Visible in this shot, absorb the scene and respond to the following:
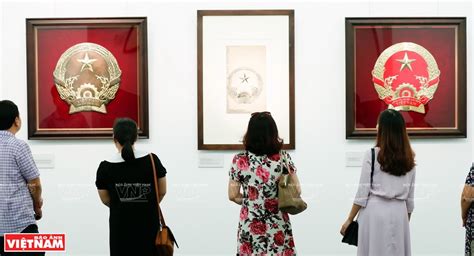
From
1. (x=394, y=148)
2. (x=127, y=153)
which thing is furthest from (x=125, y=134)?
(x=394, y=148)

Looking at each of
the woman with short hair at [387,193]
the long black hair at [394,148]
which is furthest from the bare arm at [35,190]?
the long black hair at [394,148]

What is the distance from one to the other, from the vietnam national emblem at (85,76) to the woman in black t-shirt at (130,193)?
5.10ft

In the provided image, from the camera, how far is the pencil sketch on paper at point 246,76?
16.2 feet

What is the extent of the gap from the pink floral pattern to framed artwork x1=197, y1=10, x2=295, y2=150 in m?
1.42

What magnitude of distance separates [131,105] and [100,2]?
86cm

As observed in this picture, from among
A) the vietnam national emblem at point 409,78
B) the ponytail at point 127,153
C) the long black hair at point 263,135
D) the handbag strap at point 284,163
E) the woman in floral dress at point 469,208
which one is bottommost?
the woman in floral dress at point 469,208

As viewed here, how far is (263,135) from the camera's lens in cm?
347

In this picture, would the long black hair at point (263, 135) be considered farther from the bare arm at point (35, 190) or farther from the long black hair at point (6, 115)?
the long black hair at point (6, 115)

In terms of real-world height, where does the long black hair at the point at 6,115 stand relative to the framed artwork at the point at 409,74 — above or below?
below

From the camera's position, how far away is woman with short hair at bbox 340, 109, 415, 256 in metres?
3.49

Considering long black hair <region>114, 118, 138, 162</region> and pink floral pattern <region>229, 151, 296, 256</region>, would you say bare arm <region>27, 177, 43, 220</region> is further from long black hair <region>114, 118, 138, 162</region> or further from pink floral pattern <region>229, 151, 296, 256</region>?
pink floral pattern <region>229, 151, 296, 256</region>

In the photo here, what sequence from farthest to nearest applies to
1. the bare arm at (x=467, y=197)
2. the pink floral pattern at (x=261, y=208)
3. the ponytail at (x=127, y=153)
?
the bare arm at (x=467, y=197) → the pink floral pattern at (x=261, y=208) → the ponytail at (x=127, y=153)

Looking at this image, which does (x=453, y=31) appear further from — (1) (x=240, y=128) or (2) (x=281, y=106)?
(1) (x=240, y=128)

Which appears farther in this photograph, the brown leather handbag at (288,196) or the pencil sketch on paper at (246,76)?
the pencil sketch on paper at (246,76)
